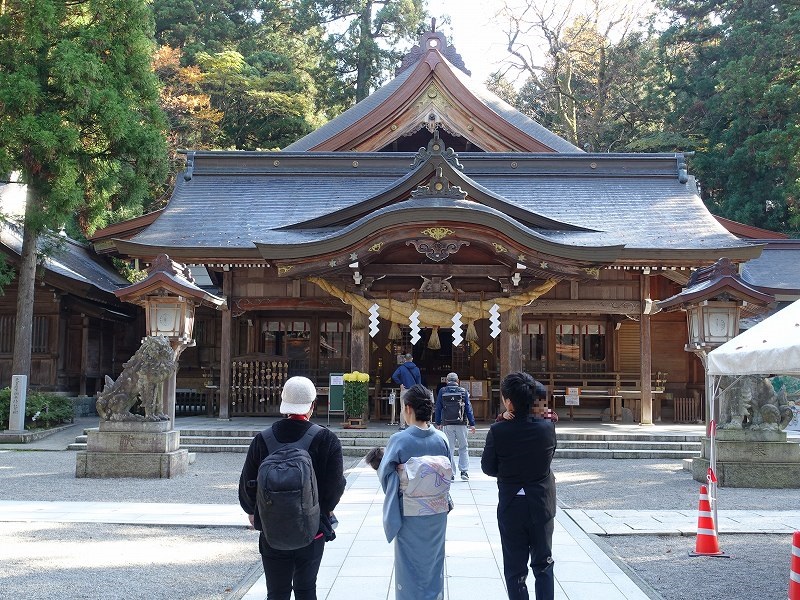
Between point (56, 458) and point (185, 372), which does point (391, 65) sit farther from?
point (56, 458)

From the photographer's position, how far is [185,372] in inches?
800

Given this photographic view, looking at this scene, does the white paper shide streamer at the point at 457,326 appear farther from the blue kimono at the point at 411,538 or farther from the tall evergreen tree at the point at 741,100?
the tall evergreen tree at the point at 741,100

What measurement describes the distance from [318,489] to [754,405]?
335 inches

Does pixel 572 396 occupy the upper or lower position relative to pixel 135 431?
upper

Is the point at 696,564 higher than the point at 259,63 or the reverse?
the reverse

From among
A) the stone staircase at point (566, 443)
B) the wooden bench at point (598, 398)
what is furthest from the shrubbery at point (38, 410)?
the wooden bench at point (598, 398)

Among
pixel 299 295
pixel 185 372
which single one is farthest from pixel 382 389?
pixel 185 372

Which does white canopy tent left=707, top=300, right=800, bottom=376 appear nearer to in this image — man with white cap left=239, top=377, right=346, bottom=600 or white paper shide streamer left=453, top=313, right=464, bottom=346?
man with white cap left=239, top=377, right=346, bottom=600

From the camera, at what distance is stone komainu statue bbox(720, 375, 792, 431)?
35.0 ft

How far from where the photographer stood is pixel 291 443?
13.4ft

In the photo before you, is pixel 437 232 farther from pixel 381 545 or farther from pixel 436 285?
pixel 381 545

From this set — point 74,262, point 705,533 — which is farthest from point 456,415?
point 74,262

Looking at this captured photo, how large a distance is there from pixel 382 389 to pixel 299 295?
273 cm

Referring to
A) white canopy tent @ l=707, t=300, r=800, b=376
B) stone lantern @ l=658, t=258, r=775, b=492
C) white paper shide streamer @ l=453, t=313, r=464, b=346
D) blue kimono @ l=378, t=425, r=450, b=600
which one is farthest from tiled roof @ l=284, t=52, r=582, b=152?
blue kimono @ l=378, t=425, r=450, b=600
